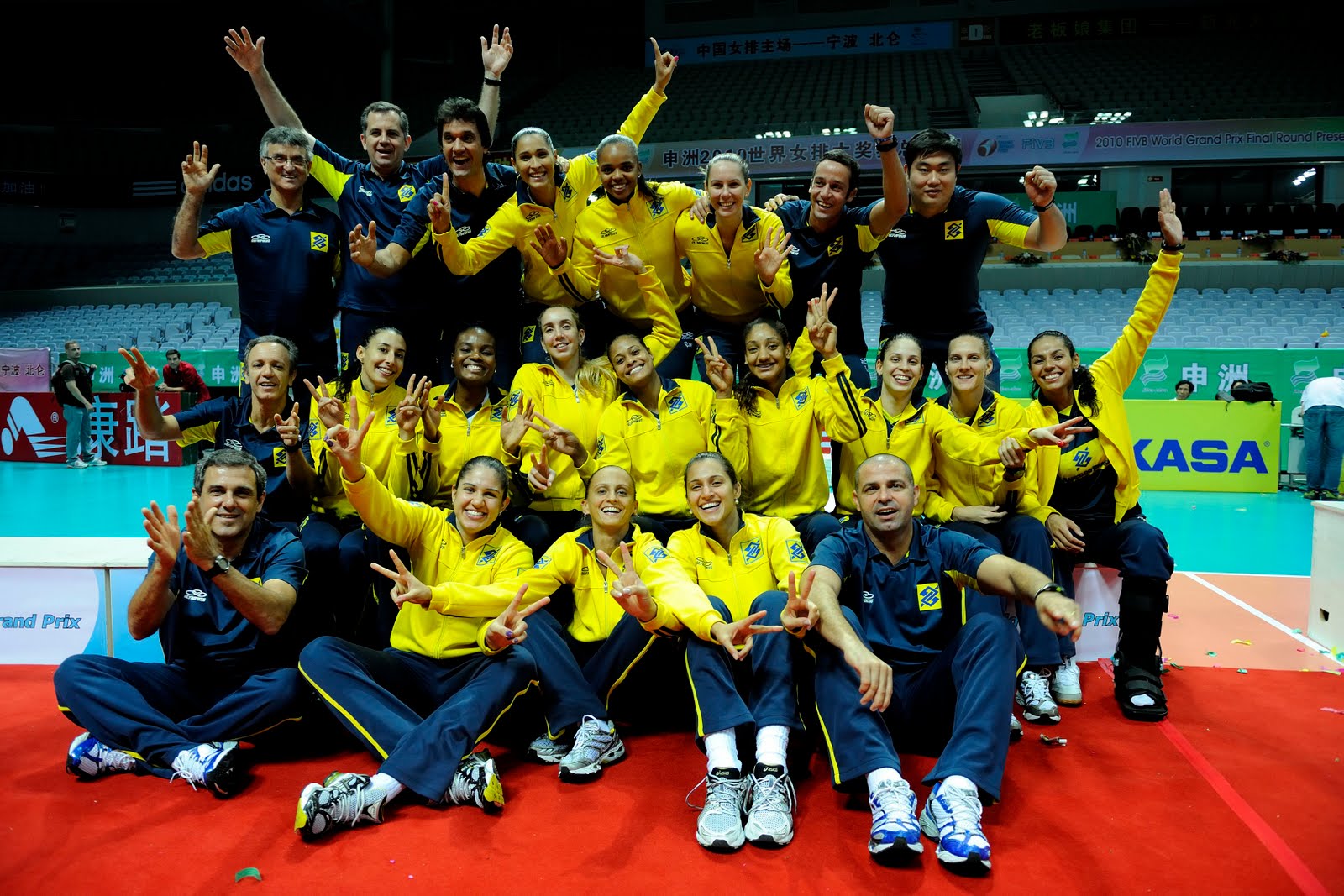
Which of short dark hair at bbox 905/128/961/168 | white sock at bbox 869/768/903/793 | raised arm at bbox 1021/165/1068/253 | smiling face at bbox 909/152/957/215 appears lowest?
white sock at bbox 869/768/903/793

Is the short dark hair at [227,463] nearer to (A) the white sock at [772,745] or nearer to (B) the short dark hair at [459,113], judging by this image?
(B) the short dark hair at [459,113]

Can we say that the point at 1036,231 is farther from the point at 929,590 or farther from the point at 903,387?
the point at 929,590

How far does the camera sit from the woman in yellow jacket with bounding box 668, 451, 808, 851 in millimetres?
2842

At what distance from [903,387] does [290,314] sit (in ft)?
10.6

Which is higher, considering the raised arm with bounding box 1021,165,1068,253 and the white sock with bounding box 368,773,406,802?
the raised arm with bounding box 1021,165,1068,253

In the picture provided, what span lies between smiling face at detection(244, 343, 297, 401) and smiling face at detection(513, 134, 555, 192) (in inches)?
59.1

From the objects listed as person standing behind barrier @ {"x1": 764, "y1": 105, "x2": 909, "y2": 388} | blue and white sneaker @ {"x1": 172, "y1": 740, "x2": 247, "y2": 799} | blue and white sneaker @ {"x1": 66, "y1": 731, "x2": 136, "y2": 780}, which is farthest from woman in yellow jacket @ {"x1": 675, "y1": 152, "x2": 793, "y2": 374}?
blue and white sneaker @ {"x1": 66, "y1": 731, "x2": 136, "y2": 780}

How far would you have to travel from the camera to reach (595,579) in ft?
12.3

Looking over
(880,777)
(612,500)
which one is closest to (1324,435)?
(880,777)

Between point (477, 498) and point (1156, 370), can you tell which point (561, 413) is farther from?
point (1156, 370)

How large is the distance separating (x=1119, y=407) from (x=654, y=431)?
236 centimetres

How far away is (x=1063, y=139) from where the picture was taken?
18.6 m

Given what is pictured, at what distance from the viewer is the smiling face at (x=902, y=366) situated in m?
4.20

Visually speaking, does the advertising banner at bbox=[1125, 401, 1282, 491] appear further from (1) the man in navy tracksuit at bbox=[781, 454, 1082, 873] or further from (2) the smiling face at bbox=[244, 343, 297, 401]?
(2) the smiling face at bbox=[244, 343, 297, 401]
